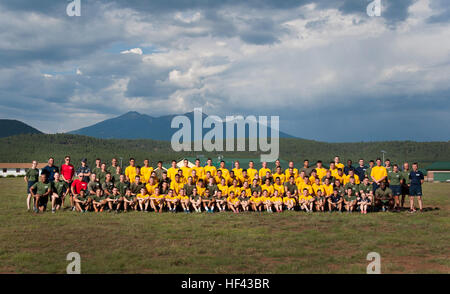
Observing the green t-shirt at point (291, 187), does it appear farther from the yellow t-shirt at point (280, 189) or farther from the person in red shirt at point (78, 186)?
the person in red shirt at point (78, 186)

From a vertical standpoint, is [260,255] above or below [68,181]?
below

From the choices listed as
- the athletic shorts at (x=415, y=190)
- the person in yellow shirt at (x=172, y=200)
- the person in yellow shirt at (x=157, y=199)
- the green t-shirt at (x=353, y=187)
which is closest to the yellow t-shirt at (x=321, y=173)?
the green t-shirt at (x=353, y=187)

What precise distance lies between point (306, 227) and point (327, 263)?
12.5ft

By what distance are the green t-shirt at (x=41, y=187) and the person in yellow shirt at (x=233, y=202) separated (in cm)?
607

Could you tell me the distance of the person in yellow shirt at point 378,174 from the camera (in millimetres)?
14531

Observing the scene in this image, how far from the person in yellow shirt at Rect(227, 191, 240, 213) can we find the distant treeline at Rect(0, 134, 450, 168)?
100753 mm

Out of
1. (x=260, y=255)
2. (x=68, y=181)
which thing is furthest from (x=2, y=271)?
(x=68, y=181)

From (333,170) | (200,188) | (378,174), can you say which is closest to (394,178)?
(378,174)

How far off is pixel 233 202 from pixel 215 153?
399 feet

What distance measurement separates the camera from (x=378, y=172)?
48.4 ft

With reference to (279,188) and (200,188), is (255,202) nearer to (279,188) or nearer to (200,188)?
(279,188)

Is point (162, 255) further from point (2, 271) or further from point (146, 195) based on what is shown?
point (146, 195)

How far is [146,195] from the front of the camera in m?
14.4
